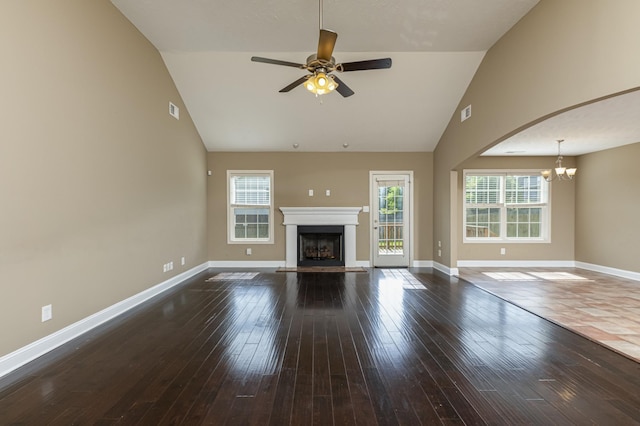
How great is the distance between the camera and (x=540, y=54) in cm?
348

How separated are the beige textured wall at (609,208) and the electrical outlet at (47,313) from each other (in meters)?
8.57

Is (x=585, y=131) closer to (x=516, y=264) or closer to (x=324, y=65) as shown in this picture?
(x=516, y=264)

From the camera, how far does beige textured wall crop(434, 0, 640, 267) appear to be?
2607mm

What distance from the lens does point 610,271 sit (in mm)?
5969

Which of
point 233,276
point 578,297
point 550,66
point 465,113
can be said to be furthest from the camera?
point 233,276

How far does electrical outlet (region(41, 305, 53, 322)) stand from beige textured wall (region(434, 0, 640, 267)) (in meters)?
5.25

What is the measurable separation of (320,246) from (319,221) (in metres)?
0.64

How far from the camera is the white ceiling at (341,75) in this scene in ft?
12.0

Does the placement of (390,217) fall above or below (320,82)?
below

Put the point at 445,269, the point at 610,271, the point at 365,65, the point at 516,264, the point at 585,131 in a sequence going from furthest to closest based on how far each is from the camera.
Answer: the point at 516,264
the point at 445,269
the point at 610,271
the point at 585,131
the point at 365,65

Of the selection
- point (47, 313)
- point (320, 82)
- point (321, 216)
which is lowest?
point (47, 313)

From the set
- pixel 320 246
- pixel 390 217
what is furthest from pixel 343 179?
pixel 320 246

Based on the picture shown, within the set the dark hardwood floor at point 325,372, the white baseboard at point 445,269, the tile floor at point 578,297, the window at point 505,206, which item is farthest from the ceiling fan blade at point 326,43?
the window at point 505,206

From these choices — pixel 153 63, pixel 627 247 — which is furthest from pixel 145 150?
pixel 627 247
